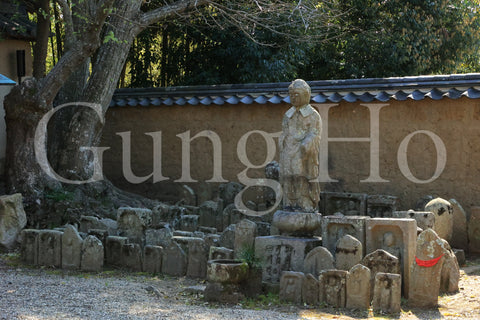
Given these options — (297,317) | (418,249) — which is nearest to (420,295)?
(418,249)

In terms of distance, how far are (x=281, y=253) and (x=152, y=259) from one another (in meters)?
1.87

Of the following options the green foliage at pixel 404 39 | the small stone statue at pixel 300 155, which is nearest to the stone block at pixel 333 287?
the small stone statue at pixel 300 155

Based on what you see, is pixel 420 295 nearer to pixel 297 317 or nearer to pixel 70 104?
pixel 297 317

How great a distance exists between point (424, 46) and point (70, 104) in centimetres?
851

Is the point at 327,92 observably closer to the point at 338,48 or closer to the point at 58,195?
the point at 58,195

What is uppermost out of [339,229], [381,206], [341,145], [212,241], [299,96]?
[299,96]

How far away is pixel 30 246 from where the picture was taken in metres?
9.52

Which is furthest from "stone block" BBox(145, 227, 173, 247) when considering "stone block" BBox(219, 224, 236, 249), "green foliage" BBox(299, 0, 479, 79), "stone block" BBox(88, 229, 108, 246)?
"green foliage" BBox(299, 0, 479, 79)

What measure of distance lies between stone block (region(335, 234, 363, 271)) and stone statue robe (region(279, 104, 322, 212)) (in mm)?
1000

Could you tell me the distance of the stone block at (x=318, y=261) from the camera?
7617 mm

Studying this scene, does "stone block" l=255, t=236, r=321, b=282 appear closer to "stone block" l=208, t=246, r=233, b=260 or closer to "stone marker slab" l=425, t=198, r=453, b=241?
"stone block" l=208, t=246, r=233, b=260

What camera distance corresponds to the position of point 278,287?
7824 millimetres

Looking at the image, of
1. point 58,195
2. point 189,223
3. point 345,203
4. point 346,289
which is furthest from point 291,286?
point 58,195

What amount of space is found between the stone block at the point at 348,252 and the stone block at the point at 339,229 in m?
0.54
